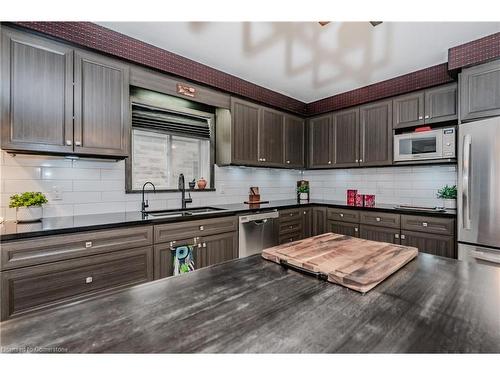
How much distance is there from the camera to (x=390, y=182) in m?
3.76

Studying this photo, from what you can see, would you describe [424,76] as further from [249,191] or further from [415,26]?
[249,191]

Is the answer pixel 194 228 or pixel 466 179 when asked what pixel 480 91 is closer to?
pixel 466 179

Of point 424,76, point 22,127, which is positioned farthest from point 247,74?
point 22,127

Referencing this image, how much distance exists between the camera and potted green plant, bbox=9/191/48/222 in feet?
6.42

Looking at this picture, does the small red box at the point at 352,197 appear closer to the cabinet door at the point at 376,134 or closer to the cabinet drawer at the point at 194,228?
the cabinet door at the point at 376,134

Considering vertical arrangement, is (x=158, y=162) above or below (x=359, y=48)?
below

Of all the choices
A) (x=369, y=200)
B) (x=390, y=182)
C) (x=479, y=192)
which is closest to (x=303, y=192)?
(x=369, y=200)

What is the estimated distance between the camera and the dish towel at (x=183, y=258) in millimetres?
2430

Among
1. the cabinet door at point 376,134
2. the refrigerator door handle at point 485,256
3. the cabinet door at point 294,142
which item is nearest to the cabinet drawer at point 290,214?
the cabinet door at point 294,142

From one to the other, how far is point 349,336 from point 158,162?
9.46 feet

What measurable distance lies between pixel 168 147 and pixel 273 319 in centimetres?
284

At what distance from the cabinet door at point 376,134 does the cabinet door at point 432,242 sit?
100 centimetres
